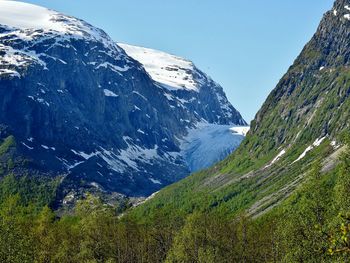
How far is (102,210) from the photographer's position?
405 feet

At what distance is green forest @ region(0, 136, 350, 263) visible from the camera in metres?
71.6

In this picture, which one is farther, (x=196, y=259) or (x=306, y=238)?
Result: (x=196, y=259)

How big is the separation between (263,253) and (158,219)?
43.2 m

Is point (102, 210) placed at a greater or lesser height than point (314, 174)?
lesser

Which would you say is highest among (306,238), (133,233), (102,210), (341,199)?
(341,199)

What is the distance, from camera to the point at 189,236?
131 m

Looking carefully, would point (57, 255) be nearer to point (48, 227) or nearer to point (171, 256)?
point (48, 227)

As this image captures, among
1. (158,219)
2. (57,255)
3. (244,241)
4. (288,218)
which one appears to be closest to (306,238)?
(288,218)

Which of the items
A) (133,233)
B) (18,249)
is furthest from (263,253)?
(18,249)

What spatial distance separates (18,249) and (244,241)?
6956 centimetres

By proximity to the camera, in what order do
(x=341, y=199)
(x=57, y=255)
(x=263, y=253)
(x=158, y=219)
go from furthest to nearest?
1. (x=158, y=219)
2. (x=263, y=253)
3. (x=57, y=255)
4. (x=341, y=199)

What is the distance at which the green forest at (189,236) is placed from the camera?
7162 centimetres

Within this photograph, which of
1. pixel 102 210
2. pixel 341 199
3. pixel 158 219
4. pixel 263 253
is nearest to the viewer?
pixel 341 199

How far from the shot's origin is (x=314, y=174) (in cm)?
7781
